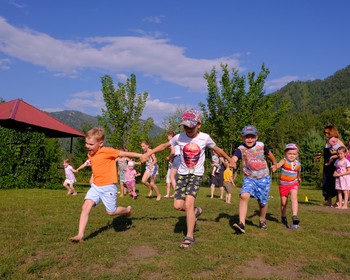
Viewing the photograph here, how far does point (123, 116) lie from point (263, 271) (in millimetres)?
23288

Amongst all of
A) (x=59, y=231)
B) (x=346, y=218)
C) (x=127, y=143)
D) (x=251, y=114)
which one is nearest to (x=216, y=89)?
(x=251, y=114)

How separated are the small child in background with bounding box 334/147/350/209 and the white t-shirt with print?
554 cm

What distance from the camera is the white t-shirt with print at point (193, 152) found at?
5.83 meters

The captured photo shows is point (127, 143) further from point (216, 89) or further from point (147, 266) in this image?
point (147, 266)

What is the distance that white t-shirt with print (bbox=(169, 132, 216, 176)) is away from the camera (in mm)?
5828

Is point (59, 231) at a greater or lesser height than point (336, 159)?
lesser

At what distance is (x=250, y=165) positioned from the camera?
6.61 metres

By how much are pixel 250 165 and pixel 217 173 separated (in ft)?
21.1

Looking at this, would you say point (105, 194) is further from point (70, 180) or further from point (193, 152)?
point (70, 180)

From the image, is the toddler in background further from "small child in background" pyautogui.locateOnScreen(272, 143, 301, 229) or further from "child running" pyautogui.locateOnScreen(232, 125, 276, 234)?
"child running" pyautogui.locateOnScreen(232, 125, 276, 234)

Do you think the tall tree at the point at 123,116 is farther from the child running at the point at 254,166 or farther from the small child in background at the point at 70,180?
the child running at the point at 254,166

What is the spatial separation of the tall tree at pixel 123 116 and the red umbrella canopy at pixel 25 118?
574 centimetres

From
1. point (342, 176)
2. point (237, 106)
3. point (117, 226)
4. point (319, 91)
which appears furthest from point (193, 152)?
point (319, 91)

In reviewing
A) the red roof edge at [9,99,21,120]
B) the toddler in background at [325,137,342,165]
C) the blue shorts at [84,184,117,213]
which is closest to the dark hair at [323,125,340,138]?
the toddler in background at [325,137,342,165]
